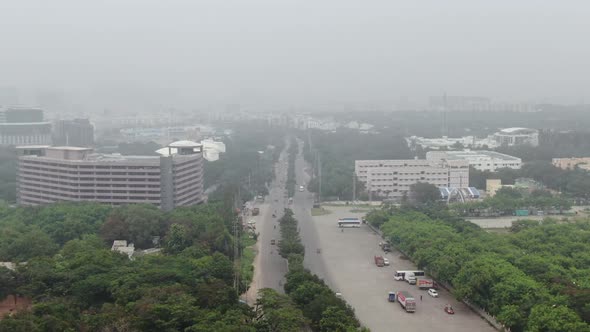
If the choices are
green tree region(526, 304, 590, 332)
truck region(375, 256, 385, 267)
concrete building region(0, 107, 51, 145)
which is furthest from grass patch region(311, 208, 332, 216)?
concrete building region(0, 107, 51, 145)

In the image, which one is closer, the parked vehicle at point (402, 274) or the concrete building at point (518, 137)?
the parked vehicle at point (402, 274)

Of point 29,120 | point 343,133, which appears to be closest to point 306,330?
point 29,120

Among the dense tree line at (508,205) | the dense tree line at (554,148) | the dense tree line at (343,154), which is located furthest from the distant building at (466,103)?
the dense tree line at (508,205)

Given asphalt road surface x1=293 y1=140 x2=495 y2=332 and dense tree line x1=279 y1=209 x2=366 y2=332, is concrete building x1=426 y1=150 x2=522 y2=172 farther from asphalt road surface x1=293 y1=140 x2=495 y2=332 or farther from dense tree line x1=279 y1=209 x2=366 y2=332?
dense tree line x1=279 y1=209 x2=366 y2=332

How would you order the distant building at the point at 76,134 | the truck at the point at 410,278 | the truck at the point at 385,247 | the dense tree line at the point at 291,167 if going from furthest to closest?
the distant building at the point at 76,134 < the dense tree line at the point at 291,167 < the truck at the point at 385,247 < the truck at the point at 410,278

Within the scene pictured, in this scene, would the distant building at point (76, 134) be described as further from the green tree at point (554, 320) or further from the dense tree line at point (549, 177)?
the green tree at point (554, 320)
